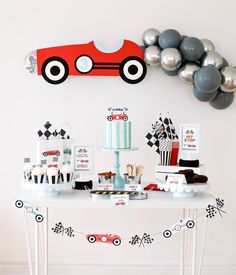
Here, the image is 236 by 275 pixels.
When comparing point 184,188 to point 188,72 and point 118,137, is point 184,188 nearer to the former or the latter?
point 118,137

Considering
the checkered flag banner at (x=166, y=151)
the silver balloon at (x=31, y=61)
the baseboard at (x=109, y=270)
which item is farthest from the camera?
the baseboard at (x=109, y=270)

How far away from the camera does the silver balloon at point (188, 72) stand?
283cm

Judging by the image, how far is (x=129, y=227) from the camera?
3.10 m

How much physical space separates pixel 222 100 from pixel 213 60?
0.28 m

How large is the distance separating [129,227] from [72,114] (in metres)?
0.86

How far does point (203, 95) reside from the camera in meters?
2.87

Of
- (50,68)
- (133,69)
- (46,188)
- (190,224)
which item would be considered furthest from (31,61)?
(190,224)

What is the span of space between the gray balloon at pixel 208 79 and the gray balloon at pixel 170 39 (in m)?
0.23

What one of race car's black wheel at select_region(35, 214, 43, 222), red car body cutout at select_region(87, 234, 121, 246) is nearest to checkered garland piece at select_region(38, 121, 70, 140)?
race car's black wheel at select_region(35, 214, 43, 222)

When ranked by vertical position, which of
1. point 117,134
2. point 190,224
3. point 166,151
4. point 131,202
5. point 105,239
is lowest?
point 105,239

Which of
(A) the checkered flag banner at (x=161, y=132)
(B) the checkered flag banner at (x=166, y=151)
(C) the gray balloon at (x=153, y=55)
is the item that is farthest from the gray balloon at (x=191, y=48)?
(B) the checkered flag banner at (x=166, y=151)

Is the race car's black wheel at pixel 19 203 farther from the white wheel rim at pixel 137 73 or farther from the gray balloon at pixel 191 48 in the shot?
→ the gray balloon at pixel 191 48

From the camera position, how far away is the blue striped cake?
2.50 metres

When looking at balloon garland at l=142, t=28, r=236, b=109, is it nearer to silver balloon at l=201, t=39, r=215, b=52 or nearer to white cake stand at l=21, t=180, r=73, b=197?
silver balloon at l=201, t=39, r=215, b=52
